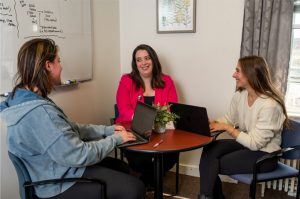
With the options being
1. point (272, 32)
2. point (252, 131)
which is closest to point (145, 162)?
point (252, 131)

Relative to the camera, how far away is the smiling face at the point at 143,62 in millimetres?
2656

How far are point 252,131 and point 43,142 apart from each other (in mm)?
1340

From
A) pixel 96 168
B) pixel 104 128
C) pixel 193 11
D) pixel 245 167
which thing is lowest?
pixel 245 167

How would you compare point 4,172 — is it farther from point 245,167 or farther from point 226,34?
point 226,34

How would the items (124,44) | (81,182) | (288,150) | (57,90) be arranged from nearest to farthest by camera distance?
(81,182), (288,150), (57,90), (124,44)

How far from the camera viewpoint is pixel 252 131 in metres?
2.04

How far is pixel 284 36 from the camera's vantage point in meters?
2.48

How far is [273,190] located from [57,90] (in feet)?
6.97

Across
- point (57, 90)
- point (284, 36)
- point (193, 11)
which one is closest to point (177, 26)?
point (193, 11)

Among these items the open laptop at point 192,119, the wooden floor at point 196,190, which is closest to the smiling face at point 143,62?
the open laptop at point 192,119

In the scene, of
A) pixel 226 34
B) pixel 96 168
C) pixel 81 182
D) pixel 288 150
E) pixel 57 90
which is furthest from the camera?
pixel 226 34

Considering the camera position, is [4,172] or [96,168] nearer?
[96,168]

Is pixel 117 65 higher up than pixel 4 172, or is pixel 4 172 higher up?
pixel 117 65

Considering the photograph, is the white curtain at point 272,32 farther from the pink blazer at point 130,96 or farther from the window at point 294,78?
the pink blazer at point 130,96
